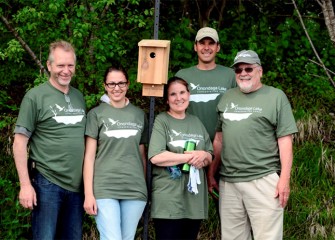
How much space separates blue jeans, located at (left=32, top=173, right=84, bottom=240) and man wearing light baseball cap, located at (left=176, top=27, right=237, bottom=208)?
1.23 meters

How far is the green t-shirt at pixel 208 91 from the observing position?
4902 mm

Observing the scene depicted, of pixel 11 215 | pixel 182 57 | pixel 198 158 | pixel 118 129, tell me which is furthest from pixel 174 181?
pixel 182 57

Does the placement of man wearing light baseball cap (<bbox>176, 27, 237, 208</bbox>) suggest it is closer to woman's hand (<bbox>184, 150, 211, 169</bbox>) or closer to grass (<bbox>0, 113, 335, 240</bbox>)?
woman's hand (<bbox>184, 150, 211, 169</bbox>)

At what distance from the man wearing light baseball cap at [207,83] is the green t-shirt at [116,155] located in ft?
2.48

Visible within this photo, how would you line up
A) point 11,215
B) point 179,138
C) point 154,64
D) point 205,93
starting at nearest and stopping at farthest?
point 179,138
point 154,64
point 205,93
point 11,215

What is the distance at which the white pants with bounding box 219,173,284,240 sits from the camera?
4441mm

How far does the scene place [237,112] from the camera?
450cm

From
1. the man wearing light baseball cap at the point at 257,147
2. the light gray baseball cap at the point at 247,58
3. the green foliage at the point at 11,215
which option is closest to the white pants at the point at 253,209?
the man wearing light baseball cap at the point at 257,147

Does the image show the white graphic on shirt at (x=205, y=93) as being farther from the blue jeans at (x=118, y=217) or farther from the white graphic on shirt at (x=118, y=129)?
the blue jeans at (x=118, y=217)

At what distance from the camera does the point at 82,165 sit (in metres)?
4.30

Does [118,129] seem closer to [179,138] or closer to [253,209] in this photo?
[179,138]

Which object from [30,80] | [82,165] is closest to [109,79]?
[82,165]

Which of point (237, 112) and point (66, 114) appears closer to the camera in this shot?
point (66, 114)

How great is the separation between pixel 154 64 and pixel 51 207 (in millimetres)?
1363
